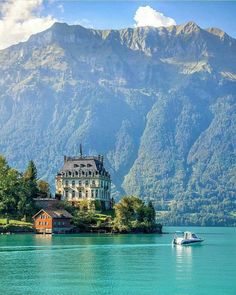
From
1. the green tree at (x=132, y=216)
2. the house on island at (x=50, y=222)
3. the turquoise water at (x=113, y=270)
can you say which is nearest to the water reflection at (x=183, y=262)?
the turquoise water at (x=113, y=270)

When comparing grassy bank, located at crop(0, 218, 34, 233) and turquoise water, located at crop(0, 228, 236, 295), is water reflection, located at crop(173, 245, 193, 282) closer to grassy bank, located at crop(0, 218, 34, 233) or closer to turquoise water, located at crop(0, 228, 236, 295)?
turquoise water, located at crop(0, 228, 236, 295)

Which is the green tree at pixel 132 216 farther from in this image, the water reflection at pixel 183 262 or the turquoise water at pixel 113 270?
the turquoise water at pixel 113 270

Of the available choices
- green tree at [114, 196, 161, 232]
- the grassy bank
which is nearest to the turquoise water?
the grassy bank

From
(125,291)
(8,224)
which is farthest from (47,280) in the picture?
(8,224)

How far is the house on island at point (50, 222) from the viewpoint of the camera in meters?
181

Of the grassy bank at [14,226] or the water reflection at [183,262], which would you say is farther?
the grassy bank at [14,226]

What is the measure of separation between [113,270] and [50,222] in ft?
301

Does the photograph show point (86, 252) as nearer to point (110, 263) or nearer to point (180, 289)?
point (110, 263)

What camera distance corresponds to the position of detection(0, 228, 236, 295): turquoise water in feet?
248

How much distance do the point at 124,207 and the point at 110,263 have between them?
3255 inches

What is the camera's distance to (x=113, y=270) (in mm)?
91625

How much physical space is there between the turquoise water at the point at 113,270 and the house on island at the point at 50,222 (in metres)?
46.7

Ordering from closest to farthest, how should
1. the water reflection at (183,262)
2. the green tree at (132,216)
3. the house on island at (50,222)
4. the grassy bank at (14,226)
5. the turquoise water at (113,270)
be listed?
the turquoise water at (113,270) < the water reflection at (183,262) < the grassy bank at (14,226) < the house on island at (50,222) < the green tree at (132,216)

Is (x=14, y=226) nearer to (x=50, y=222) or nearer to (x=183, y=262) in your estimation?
(x=50, y=222)
